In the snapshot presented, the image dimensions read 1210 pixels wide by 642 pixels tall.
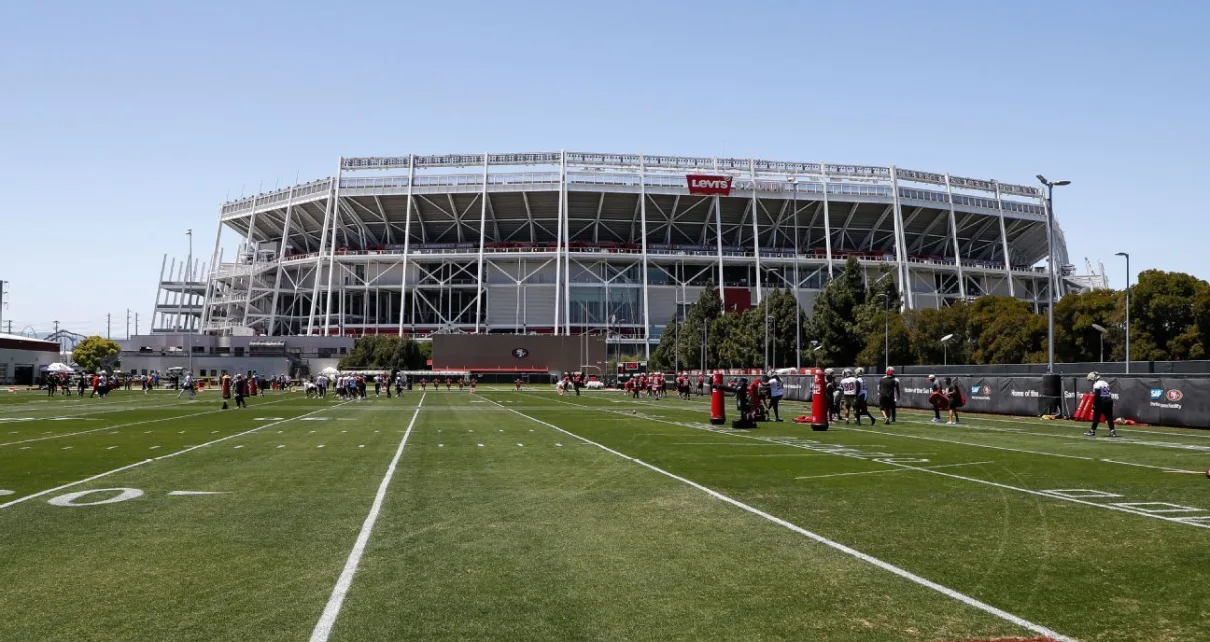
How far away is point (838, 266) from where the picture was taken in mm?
133875

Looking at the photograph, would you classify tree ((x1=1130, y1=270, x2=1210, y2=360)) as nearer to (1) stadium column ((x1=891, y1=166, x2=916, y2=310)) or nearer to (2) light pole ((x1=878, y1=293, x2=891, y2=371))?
(2) light pole ((x1=878, y1=293, x2=891, y2=371))

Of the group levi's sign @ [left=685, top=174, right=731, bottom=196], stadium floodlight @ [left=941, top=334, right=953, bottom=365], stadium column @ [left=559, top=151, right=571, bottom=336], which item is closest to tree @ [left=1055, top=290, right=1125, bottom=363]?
stadium floodlight @ [left=941, top=334, right=953, bottom=365]

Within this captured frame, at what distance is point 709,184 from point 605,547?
383 ft

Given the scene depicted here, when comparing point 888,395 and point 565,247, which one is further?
point 565,247

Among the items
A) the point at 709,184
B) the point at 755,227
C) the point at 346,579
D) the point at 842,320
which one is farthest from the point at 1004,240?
the point at 346,579

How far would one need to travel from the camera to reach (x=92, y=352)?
129 metres

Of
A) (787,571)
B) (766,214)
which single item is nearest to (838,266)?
(766,214)

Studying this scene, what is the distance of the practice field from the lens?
650 centimetres

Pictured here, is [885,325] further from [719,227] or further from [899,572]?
[899,572]

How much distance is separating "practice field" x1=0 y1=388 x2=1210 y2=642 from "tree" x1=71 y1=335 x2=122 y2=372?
12415cm

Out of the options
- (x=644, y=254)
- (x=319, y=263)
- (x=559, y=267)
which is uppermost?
(x=644, y=254)

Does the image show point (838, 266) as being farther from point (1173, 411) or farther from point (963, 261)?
point (1173, 411)

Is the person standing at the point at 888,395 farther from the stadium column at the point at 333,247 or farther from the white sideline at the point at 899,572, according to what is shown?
the stadium column at the point at 333,247

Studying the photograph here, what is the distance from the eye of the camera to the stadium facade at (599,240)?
12681 cm
